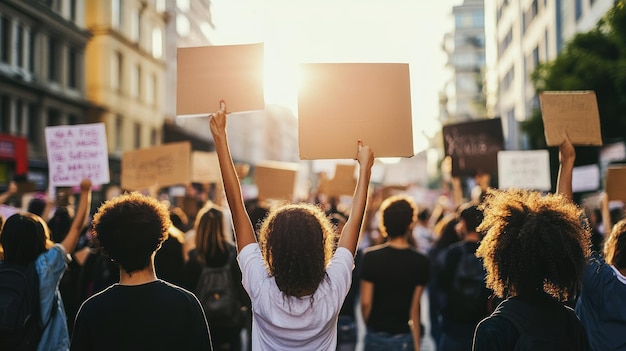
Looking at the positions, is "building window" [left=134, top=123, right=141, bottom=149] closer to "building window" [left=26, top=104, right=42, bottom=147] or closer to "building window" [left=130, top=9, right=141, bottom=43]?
"building window" [left=130, top=9, right=141, bottom=43]

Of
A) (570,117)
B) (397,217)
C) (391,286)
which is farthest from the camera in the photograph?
(397,217)

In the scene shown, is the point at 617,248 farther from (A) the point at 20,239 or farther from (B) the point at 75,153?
(B) the point at 75,153

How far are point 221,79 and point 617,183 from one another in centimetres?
378

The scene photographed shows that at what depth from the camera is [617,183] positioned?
225 inches

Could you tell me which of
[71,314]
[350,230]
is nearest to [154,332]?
[350,230]

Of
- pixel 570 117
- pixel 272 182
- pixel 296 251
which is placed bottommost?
pixel 296 251

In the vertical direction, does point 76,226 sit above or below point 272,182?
below

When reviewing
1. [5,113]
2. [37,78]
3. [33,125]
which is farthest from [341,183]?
[33,125]

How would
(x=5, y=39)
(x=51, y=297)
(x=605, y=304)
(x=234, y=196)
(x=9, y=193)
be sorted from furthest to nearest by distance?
1. (x=5, y=39)
2. (x=9, y=193)
3. (x=51, y=297)
4. (x=605, y=304)
5. (x=234, y=196)

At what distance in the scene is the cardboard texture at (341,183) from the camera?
863cm

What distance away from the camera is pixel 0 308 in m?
3.85

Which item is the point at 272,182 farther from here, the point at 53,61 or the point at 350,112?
the point at 53,61

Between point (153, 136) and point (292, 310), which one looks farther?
point (153, 136)

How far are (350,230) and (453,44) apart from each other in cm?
9007
